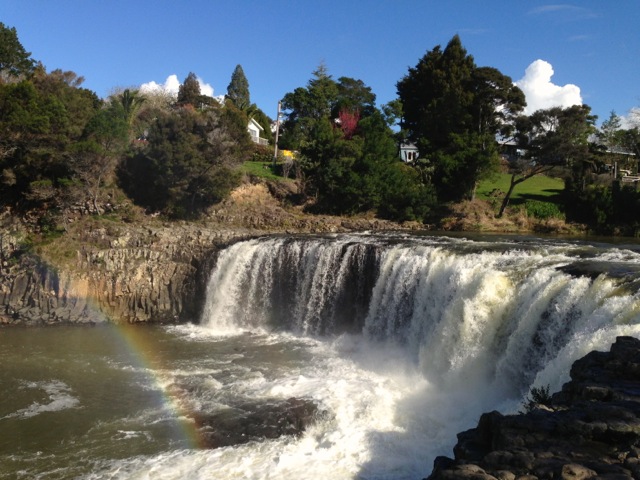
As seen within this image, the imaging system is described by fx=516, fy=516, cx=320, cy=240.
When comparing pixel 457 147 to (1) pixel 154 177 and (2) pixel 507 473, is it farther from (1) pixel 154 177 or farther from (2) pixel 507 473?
(2) pixel 507 473

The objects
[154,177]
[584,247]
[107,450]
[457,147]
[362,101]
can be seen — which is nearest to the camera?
[107,450]

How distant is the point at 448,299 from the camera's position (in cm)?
1408

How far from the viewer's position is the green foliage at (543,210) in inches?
1243

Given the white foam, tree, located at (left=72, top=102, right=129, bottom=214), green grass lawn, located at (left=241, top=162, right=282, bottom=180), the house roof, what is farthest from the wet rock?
the house roof

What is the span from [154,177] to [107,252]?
294 inches

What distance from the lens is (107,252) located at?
2075 cm

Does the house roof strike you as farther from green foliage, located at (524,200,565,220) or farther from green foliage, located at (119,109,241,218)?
green foliage, located at (524,200,565,220)

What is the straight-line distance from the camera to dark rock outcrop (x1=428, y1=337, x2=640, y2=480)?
5609 mm

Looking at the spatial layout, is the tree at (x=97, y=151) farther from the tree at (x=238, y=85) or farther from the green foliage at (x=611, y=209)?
the tree at (x=238, y=85)

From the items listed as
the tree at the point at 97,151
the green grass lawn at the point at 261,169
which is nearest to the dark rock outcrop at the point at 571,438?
the tree at the point at 97,151

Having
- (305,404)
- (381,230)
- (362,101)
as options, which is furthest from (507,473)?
(362,101)

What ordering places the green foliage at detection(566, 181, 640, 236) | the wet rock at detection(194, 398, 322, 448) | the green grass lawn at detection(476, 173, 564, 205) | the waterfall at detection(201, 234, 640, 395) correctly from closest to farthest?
1. the wet rock at detection(194, 398, 322, 448)
2. the waterfall at detection(201, 234, 640, 395)
3. the green foliage at detection(566, 181, 640, 236)
4. the green grass lawn at detection(476, 173, 564, 205)

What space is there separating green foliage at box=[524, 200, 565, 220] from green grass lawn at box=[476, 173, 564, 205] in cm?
104

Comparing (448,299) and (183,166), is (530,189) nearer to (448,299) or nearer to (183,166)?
(183,166)
